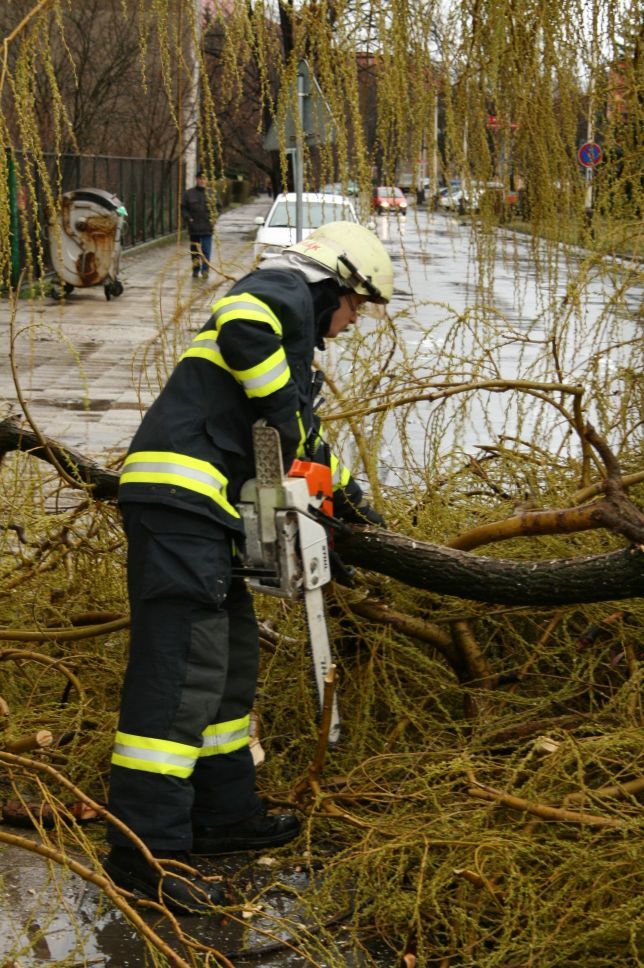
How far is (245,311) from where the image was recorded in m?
3.28

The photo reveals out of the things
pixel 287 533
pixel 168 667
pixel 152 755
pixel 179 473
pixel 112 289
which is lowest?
pixel 112 289

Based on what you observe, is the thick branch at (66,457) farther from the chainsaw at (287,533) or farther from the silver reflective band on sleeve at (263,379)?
the silver reflective band on sleeve at (263,379)

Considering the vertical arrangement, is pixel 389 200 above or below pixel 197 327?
above

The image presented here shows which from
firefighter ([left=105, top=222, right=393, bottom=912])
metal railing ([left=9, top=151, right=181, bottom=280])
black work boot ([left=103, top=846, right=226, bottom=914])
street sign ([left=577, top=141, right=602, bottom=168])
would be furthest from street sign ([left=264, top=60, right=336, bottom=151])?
metal railing ([left=9, top=151, right=181, bottom=280])

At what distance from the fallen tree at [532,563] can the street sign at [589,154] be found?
2.93 ft

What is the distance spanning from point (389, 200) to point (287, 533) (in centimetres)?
117

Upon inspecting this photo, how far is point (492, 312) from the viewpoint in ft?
14.3

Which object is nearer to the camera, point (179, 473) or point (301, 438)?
point (179, 473)

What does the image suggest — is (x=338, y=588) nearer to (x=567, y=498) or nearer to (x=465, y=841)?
(x=567, y=498)

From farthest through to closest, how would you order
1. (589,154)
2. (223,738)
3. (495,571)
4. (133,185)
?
(133,185) < (589,154) < (495,571) < (223,738)

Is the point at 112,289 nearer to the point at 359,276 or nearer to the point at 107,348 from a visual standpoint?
the point at 107,348

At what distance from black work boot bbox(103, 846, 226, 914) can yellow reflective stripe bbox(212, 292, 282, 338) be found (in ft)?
4.59

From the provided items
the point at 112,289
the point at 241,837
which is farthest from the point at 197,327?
the point at 112,289

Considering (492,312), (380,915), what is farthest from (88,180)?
(380,915)
